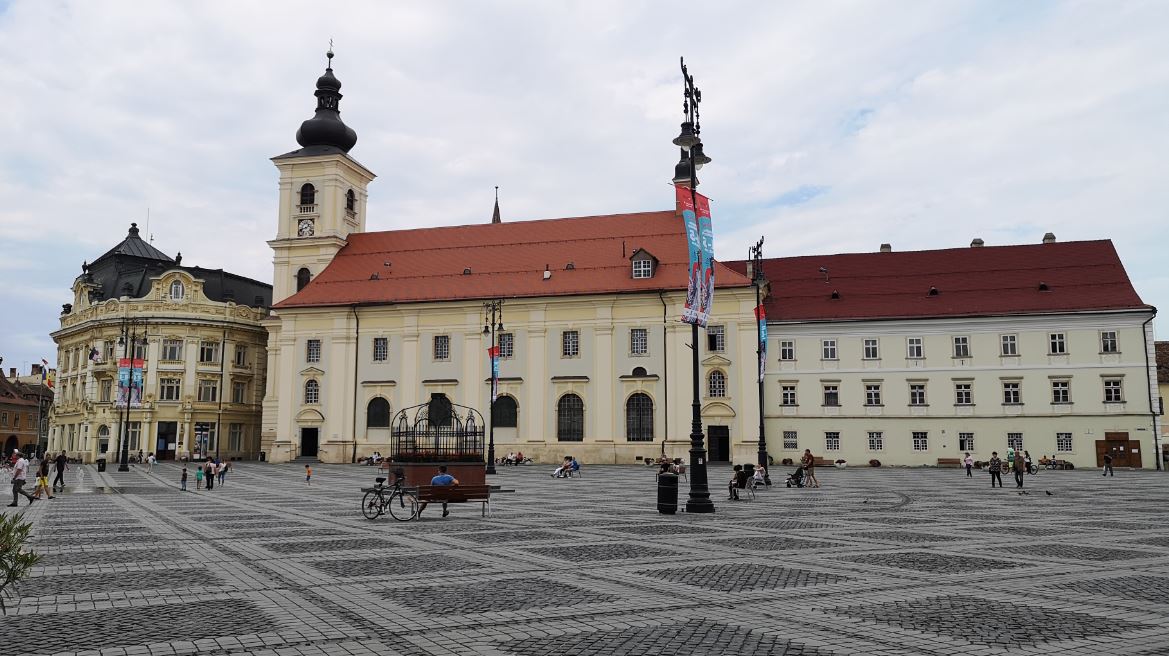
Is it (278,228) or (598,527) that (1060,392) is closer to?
(598,527)

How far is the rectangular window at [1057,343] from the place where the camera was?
54688mm

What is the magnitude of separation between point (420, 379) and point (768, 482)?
34.3 metres

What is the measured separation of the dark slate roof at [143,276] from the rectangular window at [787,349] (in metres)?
45.2

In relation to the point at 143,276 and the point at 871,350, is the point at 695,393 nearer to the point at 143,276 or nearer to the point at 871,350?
the point at 871,350

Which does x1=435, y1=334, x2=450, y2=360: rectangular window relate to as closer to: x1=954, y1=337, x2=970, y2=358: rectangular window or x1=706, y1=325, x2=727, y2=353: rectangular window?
x1=706, y1=325, x2=727, y2=353: rectangular window

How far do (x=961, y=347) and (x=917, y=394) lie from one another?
3.82 m

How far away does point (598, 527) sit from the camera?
18750 millimetres

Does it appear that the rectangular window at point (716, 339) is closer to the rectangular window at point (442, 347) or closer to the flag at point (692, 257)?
the rectangular window at point (442, 347)

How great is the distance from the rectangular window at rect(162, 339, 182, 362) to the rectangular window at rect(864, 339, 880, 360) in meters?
50.9

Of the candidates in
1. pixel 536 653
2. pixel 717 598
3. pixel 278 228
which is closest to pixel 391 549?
pixel 717 598

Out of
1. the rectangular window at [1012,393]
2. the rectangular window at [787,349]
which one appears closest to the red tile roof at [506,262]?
the rectangular window at [787,349]

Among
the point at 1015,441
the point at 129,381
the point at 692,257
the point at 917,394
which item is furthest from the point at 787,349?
the point at 692,257

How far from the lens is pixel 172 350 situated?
7262 cm

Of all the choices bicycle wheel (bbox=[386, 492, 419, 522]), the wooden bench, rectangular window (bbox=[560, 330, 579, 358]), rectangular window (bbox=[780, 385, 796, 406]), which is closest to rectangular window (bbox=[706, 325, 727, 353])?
rectangular window (bbox=[780, 385, 796, 406])
